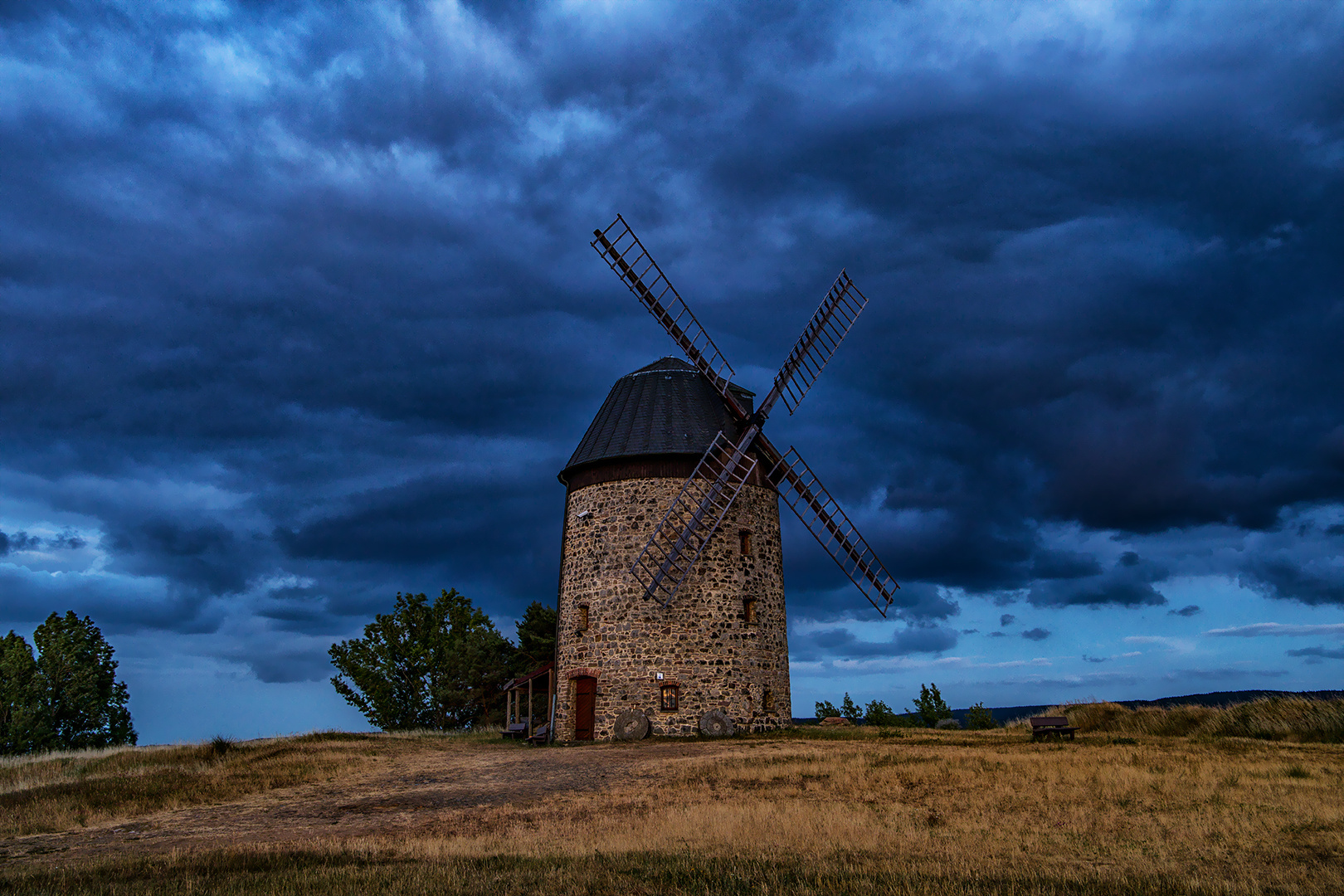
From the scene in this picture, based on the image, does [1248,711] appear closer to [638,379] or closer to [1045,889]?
[1045,889]

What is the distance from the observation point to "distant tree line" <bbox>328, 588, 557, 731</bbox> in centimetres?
4069

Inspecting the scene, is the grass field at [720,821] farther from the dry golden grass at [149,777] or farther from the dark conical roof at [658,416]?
the dark conical roof at [658,416]

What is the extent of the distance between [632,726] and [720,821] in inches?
551

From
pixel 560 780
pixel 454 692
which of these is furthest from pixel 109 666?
pixel 560 780

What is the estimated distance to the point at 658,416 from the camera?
96.0ft

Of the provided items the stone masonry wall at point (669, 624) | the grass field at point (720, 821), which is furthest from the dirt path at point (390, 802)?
the stone masonry wall at point (669, 624)

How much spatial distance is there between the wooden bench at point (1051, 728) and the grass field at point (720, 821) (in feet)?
1.61

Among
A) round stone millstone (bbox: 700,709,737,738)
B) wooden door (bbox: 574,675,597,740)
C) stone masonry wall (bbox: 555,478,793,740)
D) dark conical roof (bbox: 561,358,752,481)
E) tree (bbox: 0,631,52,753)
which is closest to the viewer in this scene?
round stone millstone (bbox: 700,709,737,738)

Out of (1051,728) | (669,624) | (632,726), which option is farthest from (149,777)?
(1051,728)

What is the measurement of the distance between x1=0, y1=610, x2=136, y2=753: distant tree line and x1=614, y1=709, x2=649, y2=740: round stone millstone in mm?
24680

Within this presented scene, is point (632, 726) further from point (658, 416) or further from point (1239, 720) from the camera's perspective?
point (1239, 720)

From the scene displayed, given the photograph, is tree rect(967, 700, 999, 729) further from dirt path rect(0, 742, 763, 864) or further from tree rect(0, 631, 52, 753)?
tree rect(0, 631, 52, 753)

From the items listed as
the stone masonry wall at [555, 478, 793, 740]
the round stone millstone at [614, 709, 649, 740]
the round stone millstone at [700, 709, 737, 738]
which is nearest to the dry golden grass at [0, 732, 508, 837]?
the stone masonry wall at [555, 478, 793, 740]

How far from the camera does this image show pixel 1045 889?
839cm
